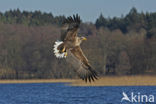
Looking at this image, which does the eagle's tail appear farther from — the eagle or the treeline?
the treeline

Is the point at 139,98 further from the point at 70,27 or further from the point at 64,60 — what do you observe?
the point at 64,60

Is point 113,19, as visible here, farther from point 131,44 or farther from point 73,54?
point 73,54

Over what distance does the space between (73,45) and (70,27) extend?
1.57 feet

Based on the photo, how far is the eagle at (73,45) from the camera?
14.4m

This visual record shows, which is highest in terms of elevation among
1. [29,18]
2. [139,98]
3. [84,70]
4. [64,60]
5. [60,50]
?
[29,18]

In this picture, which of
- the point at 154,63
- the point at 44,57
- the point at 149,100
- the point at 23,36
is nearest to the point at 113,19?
the point at 23,36

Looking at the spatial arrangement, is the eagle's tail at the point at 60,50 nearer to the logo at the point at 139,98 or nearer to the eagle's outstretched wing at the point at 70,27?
the eagle's outstretched wing at the point at 70,27

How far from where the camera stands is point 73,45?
48.0ft

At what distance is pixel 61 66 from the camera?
58.5 m

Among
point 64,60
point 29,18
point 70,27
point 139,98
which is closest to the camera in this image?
point 70,27

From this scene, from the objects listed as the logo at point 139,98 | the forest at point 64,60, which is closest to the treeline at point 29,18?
the forest at point 64,60

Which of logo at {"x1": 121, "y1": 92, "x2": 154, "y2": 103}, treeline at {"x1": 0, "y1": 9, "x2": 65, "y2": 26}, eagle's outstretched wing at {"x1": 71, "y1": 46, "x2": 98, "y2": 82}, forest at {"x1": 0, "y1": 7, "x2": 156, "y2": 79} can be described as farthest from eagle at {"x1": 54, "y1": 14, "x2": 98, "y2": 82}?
treeline at {"x1": 0, "y1": 9, "x2": 65, "y2": 26}

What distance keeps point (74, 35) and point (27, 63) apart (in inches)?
1929

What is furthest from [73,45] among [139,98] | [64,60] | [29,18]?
[29,18]
